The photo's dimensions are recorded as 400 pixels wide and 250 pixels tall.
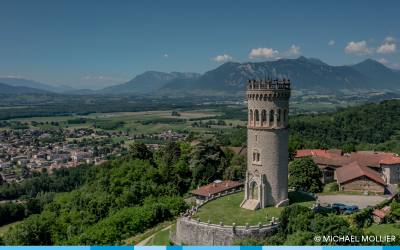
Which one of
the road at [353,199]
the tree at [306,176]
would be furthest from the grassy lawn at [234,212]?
the tree at [306,176]

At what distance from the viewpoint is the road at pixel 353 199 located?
32.8 m

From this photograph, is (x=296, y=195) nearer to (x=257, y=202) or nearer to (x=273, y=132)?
(x=257, y=202)

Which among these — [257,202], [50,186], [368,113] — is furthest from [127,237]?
[368,113]

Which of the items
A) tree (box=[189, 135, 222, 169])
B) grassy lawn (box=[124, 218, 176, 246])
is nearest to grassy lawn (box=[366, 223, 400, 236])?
grassy lawn (box=[124, 218, 176, 246])

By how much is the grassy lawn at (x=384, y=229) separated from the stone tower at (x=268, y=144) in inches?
302

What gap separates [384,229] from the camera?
26.4m

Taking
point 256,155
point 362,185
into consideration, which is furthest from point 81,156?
point 362,185

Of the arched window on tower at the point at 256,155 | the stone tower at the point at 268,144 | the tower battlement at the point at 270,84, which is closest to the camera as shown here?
the tower battlement at the point at 270,84

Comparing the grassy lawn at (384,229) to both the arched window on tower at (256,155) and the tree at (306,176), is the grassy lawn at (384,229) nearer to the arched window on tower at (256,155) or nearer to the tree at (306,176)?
the tree at (306,176)

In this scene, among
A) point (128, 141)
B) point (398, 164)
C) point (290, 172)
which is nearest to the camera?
point (290, 172)

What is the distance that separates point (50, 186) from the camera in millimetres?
88562

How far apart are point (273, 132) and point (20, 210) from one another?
2414 inches

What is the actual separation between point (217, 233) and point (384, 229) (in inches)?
608

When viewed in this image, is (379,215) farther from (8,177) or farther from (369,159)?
(8,177)
